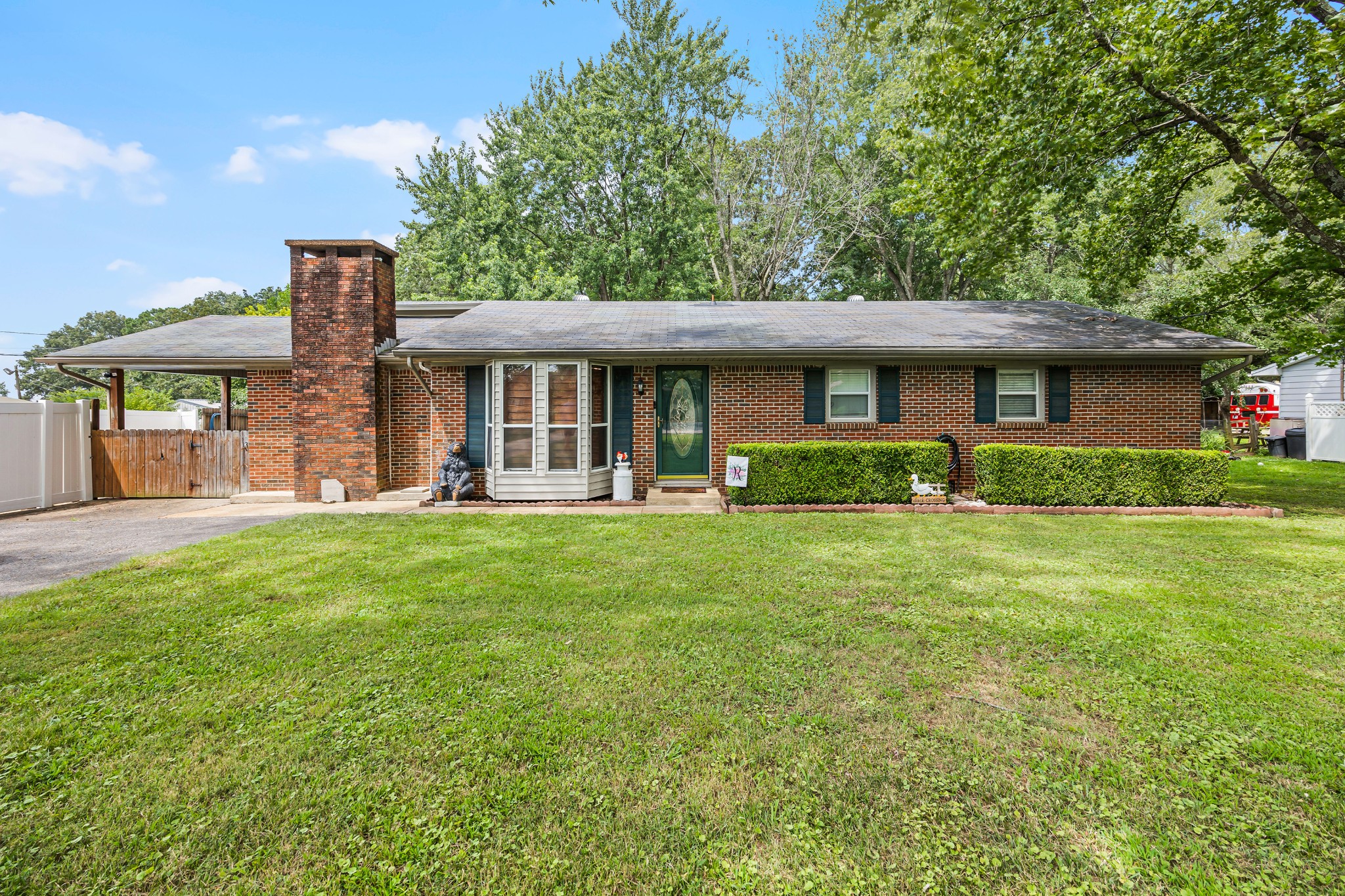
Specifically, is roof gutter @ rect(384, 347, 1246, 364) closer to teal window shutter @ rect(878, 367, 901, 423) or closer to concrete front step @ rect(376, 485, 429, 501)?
teal window shutter @ rect(878, 367, 901, 423)

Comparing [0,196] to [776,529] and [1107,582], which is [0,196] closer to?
[776,529]

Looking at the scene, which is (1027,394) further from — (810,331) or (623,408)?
(623,408)

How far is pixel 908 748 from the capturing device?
274 centimetres

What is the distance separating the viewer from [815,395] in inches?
441

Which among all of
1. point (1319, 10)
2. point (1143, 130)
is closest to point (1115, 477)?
point (1143, 130)

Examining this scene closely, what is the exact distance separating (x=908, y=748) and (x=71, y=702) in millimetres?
4232

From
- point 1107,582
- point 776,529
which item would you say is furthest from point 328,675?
point 1107,582

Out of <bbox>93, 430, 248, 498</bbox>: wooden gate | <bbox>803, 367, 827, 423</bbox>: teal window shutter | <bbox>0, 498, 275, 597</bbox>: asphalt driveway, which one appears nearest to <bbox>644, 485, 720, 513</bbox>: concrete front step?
<bbox>803, 367, 827, 423</bbox>: teal window shutter

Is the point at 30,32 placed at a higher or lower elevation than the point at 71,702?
higher

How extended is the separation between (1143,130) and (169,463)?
1873 centimetres

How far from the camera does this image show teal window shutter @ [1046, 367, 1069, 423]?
36.7 ft

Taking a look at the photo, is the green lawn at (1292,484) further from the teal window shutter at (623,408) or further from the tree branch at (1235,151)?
the teal window shutter at (623,408)

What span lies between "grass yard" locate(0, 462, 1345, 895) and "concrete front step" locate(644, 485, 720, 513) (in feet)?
15.1

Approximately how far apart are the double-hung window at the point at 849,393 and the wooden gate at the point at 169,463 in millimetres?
11449
